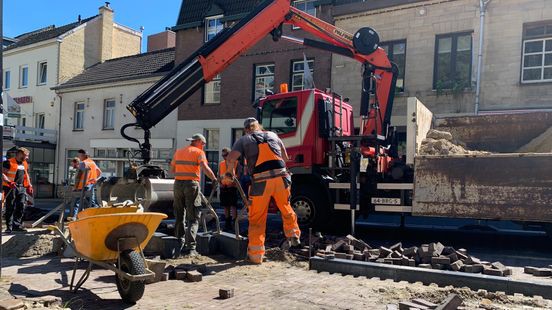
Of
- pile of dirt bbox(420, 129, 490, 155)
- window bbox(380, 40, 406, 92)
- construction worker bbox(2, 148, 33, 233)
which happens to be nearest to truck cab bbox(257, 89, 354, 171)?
pile of dirt bbox(420, 129, 490, 155)

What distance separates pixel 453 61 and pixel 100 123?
17.4 metres

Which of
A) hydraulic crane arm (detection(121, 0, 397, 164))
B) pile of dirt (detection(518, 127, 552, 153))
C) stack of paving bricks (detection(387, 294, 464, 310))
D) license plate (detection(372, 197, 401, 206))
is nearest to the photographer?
stack of paving bricks (detection(387, 294, 464, 310))

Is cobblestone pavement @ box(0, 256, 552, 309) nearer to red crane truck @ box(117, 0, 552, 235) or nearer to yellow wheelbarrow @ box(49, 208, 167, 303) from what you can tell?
yellow wheelbarrow @ box(49, 208, 167, 303)

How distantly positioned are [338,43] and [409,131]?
2998mm

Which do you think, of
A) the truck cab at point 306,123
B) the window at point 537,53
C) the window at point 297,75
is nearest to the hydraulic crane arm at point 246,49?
the truck cab at point 306,123

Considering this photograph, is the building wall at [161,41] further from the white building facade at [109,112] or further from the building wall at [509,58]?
the building wall at [509,58]

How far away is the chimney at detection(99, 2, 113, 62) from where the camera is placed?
27.3 meters

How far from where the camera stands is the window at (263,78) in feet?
60.8

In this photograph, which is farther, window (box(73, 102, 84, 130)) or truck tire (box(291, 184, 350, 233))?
window (box(73, 102, 84, 130))

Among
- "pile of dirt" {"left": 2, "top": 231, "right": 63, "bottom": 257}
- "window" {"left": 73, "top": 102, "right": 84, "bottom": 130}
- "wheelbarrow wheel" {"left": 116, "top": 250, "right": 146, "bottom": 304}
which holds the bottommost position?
"pile of dirt" {"left": 2, "top": 231, "right": 63, "bottom": 257}

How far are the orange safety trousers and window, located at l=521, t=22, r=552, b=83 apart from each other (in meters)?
10.6

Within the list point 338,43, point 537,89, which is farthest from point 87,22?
point 537,89

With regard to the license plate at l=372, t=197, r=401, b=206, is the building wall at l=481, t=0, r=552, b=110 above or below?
above

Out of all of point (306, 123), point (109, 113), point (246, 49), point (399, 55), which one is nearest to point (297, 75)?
point (399, 55)
